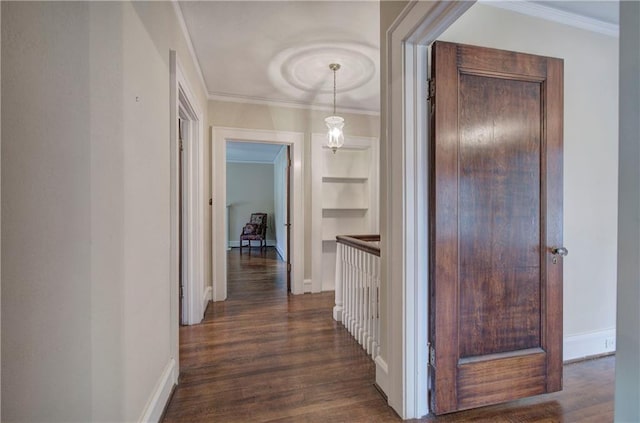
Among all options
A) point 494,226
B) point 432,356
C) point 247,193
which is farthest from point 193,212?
point 247,193

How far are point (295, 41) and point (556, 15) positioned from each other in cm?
189

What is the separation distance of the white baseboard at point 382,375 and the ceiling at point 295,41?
7.69 ft

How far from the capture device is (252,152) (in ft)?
23.6

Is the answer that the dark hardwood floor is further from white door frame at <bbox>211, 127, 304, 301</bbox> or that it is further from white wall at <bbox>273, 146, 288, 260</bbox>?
white wall at <bbox>273, 146, 288, 260</bbox>

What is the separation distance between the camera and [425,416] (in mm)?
1532

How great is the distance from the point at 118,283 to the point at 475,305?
1741 mm

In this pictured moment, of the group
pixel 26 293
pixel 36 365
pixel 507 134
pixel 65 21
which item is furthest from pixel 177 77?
pixel 507 134

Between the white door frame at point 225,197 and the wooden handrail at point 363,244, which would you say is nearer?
the wooden handrail at point 363,244

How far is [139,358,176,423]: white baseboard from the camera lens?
1.37 meters

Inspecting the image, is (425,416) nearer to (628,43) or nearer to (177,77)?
(628,43)

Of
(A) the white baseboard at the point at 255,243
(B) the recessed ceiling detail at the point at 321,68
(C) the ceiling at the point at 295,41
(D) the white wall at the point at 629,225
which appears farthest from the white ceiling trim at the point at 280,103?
(A) the white baseboard at the point at 255,243

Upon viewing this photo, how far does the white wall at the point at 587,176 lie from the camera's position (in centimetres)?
201

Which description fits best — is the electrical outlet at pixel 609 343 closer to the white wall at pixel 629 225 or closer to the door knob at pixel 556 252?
the door knob at pixel 556 252

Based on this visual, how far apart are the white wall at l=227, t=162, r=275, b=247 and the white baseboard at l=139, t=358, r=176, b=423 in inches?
271
